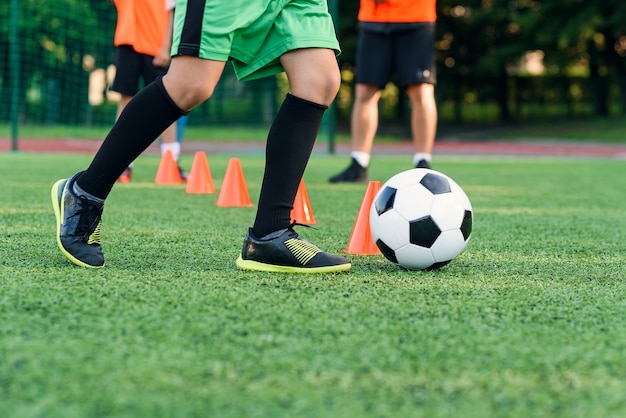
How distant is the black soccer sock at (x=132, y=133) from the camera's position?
8.79 feet

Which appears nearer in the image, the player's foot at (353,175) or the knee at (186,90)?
the knee at (186,90)

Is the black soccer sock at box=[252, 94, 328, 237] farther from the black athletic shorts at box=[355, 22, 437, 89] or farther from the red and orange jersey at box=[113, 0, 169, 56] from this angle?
the red and orange jersey at box=[113, 0, 169, 56]

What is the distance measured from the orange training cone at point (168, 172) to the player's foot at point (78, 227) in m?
3.54

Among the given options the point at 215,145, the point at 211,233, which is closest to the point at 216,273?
the point at 211,233

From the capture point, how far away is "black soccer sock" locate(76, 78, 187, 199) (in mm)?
2678

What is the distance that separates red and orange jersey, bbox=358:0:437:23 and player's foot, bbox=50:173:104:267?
401cm

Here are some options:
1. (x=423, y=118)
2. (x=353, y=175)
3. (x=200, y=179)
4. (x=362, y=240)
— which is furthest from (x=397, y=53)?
(x=362, y=240)

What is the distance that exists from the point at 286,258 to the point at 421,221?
52 cm

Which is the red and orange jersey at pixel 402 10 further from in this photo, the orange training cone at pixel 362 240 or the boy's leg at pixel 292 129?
the boy's leg at pixel 292 129

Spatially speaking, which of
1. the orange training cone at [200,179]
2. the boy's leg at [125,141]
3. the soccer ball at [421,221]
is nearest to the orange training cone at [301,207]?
the soccer ball at [421,221]

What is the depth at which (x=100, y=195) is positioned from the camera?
108 inches

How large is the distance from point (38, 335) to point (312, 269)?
3.50ft

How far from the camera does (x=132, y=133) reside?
2688mm

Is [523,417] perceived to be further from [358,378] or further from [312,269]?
[312,269]
